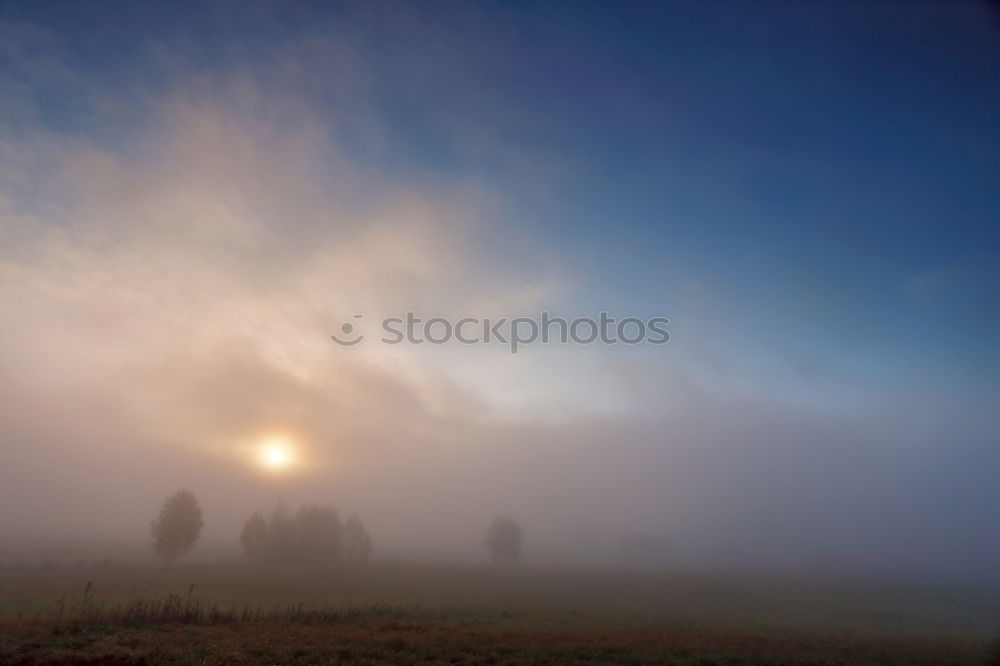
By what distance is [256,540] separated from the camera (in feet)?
319

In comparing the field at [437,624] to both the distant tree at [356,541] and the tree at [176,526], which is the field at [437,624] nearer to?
the tree at [176,526]

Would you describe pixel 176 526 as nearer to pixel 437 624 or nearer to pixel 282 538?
pixel 282 538

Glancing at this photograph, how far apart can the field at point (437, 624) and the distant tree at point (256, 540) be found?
106ft

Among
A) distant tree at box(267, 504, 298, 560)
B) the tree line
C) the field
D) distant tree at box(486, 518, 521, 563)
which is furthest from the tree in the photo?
distant tree at box(486, 518, 521, 563)

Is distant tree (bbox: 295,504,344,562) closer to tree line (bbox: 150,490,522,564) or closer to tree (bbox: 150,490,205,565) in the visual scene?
tree line (bbox: 150,490,522,564)

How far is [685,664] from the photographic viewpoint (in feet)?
67.5

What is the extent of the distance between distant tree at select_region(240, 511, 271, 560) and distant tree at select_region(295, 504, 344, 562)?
6.02 m

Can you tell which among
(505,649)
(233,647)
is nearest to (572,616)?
(505,649)

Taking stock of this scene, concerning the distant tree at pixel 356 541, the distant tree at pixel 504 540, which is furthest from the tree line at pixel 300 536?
the distant tree at pixel 504 540

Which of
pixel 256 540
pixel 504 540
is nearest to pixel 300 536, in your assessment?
pixel 256 540

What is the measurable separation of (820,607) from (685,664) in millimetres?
49664

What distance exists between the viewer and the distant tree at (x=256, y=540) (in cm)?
9549

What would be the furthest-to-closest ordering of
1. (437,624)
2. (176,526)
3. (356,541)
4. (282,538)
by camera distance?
(356,541) < (282,538) < (176,526) < (437,624)

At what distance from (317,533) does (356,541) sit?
668 inches
